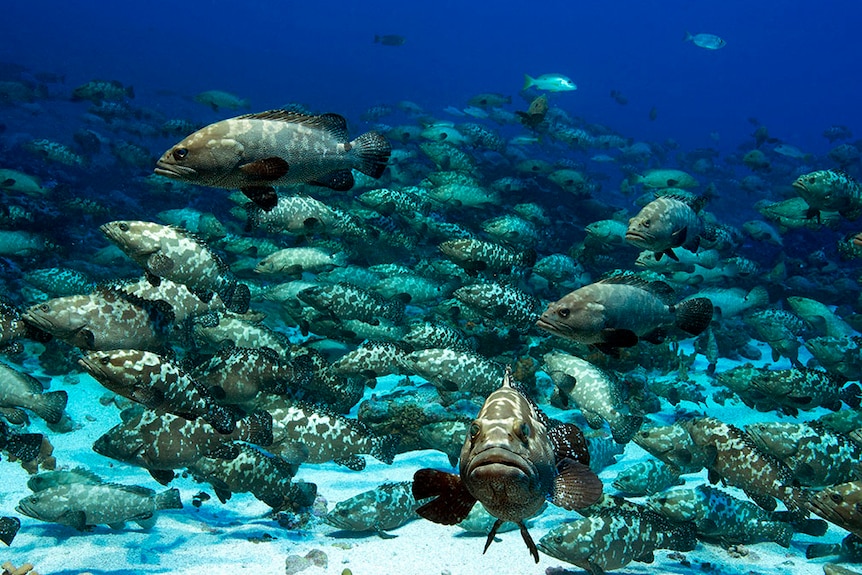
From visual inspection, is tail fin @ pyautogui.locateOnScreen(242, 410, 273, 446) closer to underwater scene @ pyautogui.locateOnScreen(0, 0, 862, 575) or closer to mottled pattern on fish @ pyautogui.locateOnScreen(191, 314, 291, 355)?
underwater scene @ pyautogui.locateOnScreen(0, 0, 862, 575)

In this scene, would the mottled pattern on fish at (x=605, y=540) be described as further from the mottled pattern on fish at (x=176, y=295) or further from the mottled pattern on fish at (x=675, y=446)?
the mottled pattern on fish at (x=176, y=295)

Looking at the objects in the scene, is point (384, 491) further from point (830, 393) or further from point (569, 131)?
point (569, 131)

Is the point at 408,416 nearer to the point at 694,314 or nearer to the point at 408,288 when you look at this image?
the point at 408,288

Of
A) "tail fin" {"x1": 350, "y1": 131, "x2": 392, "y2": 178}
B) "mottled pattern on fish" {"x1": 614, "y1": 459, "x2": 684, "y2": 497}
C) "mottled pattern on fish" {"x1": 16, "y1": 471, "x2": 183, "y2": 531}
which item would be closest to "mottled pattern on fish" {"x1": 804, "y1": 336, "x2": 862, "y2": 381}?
"mottled pattern on fish" {"x1": 614, "y1": 459, "x2": 684, "y2": 497}

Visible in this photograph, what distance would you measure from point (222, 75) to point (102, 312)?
7485 centimetres

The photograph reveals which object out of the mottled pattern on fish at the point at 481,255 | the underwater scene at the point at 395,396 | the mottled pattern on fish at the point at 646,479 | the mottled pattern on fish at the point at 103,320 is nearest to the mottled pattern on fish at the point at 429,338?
the underwater scene at the point at 395,396

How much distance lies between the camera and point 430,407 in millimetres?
6180

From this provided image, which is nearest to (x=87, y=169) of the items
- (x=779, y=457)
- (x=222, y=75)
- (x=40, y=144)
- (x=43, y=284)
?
(x=40, y=144)

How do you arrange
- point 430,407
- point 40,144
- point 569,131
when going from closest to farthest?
point 430,407, point 40,144, point 569,131

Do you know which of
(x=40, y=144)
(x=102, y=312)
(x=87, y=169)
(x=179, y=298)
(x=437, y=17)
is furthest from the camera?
(x=437, y=17)

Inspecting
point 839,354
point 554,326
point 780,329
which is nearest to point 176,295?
point 554,326

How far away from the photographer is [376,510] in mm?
4500

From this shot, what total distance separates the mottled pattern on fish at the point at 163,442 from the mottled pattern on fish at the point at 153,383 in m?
0.39

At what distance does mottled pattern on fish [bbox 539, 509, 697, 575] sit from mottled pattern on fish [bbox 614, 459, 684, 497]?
0.90 metres
